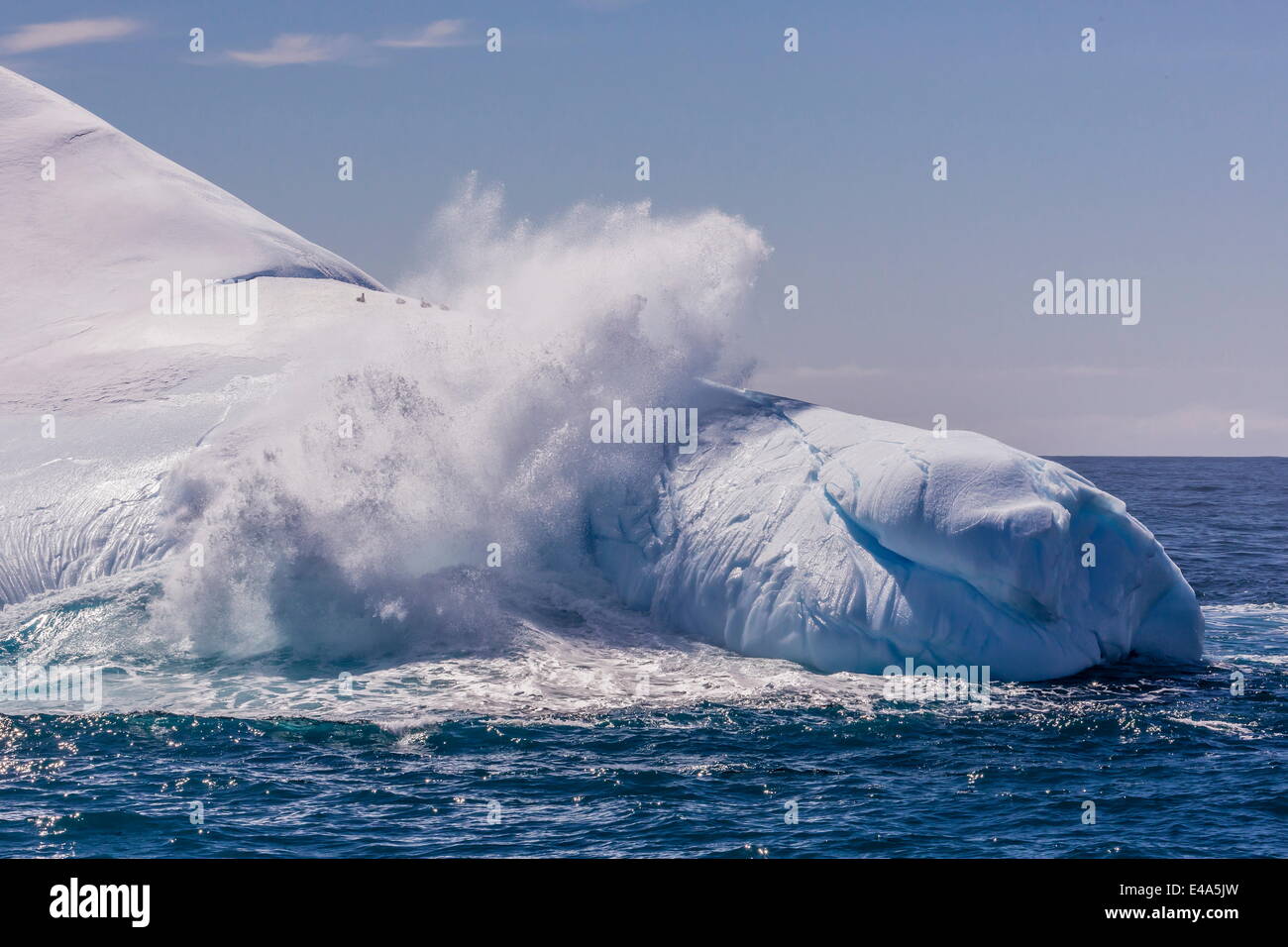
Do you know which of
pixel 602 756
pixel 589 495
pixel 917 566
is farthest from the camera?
pixel 589 495

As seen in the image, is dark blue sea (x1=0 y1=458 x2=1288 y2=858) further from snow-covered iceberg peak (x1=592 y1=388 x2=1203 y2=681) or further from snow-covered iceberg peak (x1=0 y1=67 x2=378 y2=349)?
snow-covered iceberg peak (x1=0 y1=67 x2=378 y2=349)

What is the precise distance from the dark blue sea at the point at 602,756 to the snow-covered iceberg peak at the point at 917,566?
87 centimetres

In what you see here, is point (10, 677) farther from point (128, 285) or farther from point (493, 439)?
point (128, 285)

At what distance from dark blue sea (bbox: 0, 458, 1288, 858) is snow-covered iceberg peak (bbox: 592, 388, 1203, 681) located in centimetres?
87

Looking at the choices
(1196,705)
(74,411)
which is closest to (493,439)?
(74,411)

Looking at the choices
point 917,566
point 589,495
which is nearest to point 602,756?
point 917,566

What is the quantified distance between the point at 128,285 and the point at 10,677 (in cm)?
2200

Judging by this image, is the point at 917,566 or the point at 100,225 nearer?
the point at 917,566

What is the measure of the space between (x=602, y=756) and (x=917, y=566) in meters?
7.90

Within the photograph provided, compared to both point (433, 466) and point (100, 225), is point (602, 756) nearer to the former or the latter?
point (433, 466)

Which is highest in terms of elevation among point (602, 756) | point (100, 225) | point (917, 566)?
point (100, 225)

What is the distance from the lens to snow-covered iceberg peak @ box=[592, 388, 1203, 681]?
23438mm

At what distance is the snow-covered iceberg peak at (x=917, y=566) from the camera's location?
76.9 ft

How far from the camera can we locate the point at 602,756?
62.1 feet
